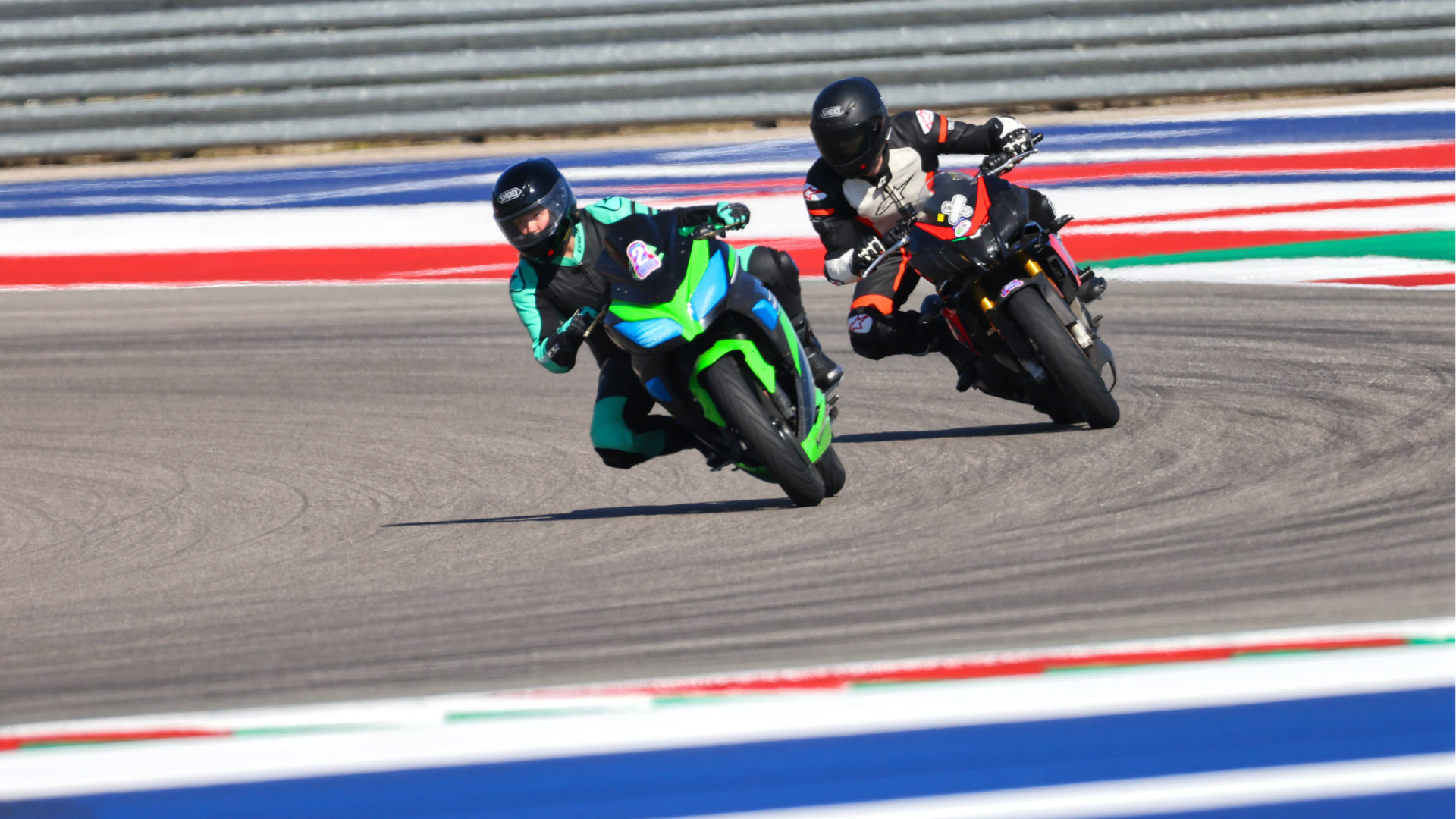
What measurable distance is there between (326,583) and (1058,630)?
243cm

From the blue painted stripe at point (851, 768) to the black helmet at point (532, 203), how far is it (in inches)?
122

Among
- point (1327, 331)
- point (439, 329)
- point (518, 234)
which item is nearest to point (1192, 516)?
point (518, 234)

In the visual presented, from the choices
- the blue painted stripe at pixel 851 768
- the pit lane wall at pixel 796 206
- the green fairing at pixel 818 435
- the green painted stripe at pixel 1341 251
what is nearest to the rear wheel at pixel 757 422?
the green fairing at pixel 818 435

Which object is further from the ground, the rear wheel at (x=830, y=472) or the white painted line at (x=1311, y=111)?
the rear wheel at (x=830, y=472)

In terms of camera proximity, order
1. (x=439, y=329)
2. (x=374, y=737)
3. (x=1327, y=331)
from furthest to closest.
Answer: (x=439, y=329) < (x=1327, y=331) < (x=374, y=737)

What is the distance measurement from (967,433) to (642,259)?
7.11 feet

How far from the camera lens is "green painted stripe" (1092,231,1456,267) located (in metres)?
11.4

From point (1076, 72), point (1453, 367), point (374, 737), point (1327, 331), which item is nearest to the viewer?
point (374, 737)

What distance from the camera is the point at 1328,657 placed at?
425 centimetres

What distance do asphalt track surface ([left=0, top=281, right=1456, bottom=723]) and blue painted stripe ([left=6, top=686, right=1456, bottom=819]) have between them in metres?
0.64

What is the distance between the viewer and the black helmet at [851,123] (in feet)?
25.5

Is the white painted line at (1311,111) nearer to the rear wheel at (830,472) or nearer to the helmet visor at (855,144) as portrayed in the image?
the helmet visor at (855,144)

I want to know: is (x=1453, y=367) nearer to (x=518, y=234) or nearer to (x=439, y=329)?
(x=518, y=234)

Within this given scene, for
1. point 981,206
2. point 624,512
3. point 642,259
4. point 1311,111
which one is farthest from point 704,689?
point 1311,111
